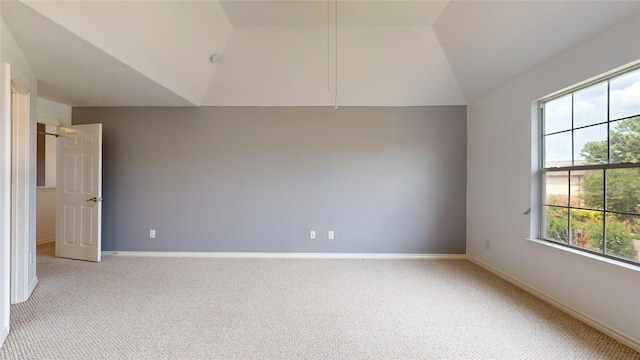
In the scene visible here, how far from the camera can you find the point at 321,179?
12.8ft

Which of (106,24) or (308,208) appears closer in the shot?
(106,24)

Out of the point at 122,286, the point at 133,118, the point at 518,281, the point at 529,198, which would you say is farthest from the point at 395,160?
the point at 133,118

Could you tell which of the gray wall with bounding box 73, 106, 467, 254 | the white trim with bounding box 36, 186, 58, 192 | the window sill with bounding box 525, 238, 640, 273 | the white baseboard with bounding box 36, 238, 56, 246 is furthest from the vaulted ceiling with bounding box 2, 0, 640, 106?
the white baseboard with bounding box 36, 238, 56, 246

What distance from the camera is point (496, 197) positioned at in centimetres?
327

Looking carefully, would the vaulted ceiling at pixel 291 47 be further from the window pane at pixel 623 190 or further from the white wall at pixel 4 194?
→ the window pane at pixel 623 190

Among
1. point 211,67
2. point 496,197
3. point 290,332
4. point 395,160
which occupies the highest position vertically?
point 211,67

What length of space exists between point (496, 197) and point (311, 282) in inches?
101

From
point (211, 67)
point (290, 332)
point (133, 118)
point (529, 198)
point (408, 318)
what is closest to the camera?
point (290, 332)

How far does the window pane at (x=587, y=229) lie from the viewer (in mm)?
2201

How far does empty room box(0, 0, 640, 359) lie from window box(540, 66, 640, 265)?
2cm

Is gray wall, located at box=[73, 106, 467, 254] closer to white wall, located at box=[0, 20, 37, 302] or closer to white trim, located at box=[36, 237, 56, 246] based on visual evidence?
white wall, located at box=[0, 20, 37, 302]

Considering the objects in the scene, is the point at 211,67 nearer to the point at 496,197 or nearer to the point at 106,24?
the point at 106,24

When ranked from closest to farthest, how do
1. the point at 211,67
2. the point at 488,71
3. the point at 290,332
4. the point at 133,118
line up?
the point at 290,332 < the point at 488,71 < the point at 211,67 < the point at 133,118

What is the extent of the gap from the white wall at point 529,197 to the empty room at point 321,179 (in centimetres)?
2
